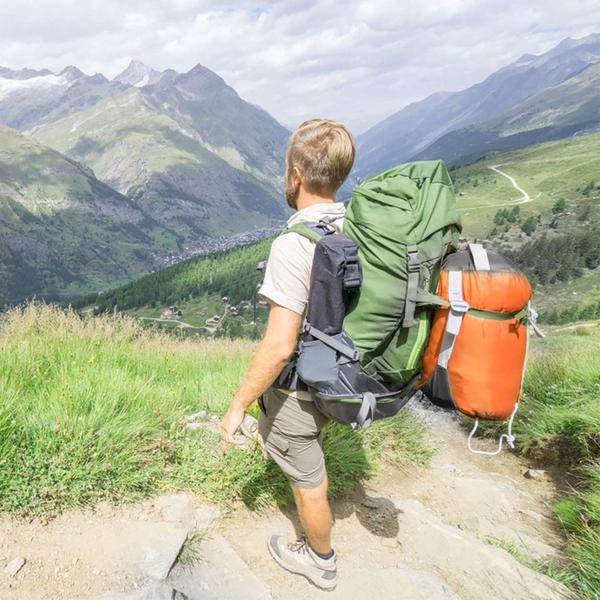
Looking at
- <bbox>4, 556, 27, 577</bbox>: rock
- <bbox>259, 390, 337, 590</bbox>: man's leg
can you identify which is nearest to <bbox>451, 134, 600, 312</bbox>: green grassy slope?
<bbox>259, 390, 337, 590</bbox>: man's leg

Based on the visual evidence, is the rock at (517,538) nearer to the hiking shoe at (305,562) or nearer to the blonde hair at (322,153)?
the hiking shoe at (305,562)

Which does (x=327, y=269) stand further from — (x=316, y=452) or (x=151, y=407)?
(x=151, y=407)

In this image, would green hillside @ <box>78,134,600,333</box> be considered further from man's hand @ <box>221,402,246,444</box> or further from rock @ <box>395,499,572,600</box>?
man's hand @ <box>221,402,246,444</box>

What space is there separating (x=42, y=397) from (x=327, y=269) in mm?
3159

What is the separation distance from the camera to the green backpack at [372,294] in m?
2.74

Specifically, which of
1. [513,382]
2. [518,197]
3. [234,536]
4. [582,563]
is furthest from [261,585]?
[518,197]

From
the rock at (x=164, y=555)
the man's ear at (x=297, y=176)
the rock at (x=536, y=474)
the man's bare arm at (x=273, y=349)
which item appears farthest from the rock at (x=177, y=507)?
the rock at (x=536, y=474)

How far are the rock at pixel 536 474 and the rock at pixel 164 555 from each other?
481cm

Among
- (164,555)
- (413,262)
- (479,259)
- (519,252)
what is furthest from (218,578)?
(519,252)

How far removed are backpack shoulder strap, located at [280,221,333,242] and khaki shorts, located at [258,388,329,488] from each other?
1.14 m

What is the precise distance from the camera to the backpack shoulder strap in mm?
2799

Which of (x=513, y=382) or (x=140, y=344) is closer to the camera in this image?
(x=513, y=382)

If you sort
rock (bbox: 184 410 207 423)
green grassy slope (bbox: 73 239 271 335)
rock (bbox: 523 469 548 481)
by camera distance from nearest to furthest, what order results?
rock (bbox: 184 410 207 423) < rock (bbox: 523 469 548 481) < green grassy slope (bbox: 73 239 271 335)

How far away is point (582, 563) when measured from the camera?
388 cm
